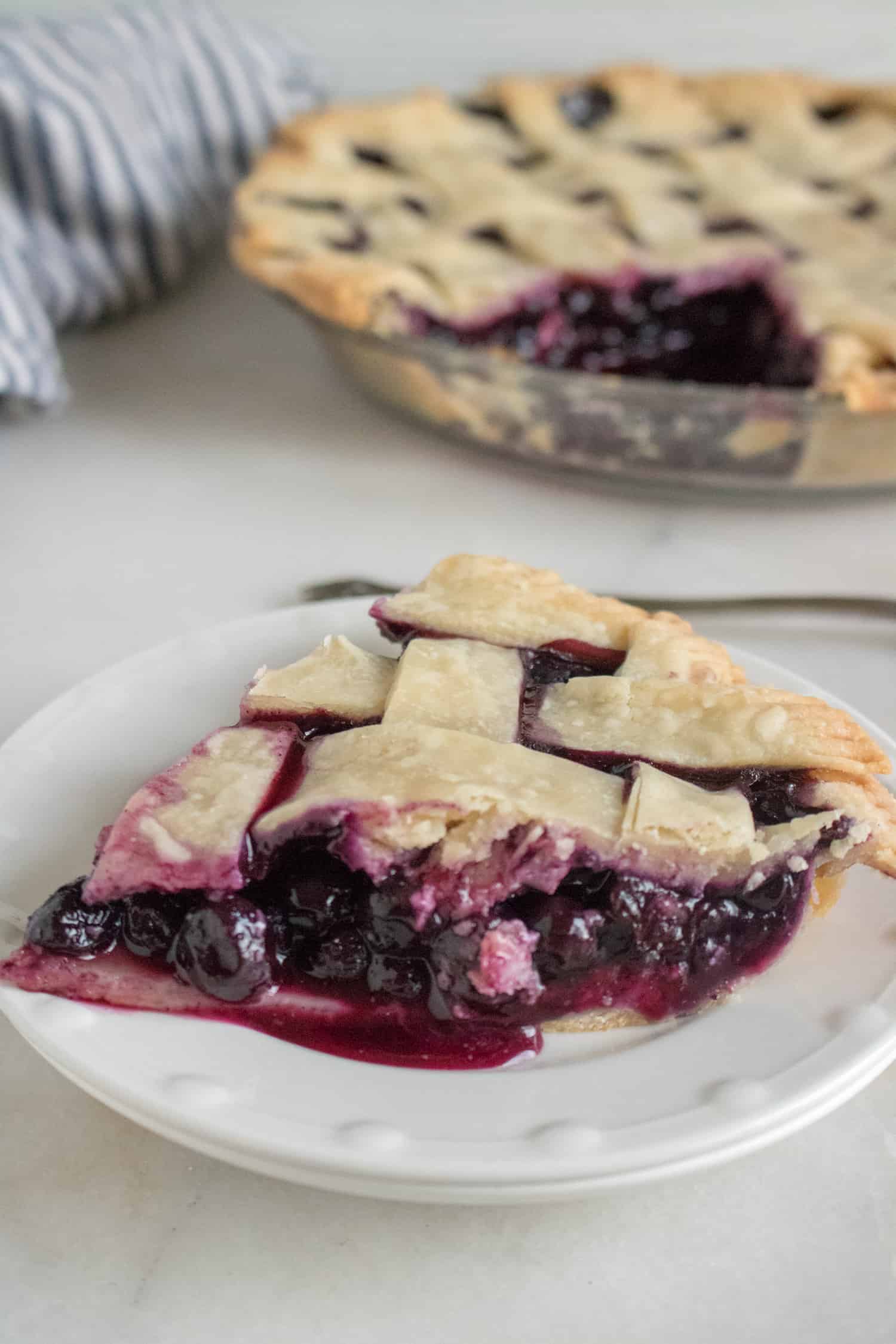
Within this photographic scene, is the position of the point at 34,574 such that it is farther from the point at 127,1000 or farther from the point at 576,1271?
the point at 576,1271

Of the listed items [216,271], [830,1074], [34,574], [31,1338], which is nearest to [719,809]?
[830,1074]

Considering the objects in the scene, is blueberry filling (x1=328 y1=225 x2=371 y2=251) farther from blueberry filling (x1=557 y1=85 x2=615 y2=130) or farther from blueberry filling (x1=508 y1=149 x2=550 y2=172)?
blueberry filling (x1=557 y1=85 x2=615 y2=130)

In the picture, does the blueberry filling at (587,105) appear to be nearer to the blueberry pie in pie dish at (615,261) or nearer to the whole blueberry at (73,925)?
the blueberry pie in pie dish at (615,261)

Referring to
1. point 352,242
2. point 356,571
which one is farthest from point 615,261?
point 356,571

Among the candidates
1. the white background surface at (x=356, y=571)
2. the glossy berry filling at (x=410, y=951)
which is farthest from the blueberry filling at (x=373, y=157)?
the glossy berry filling at (x=410, y=951)

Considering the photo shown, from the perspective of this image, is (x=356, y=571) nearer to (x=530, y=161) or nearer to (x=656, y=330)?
(x=656, y=330)

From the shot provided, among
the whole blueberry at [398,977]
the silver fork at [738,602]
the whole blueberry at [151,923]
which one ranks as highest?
the whole blueberry at [151,923]

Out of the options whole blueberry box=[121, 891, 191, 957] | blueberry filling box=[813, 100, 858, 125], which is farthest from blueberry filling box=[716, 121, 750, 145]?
whole blueberry box=[121, 891, 191, 957]
